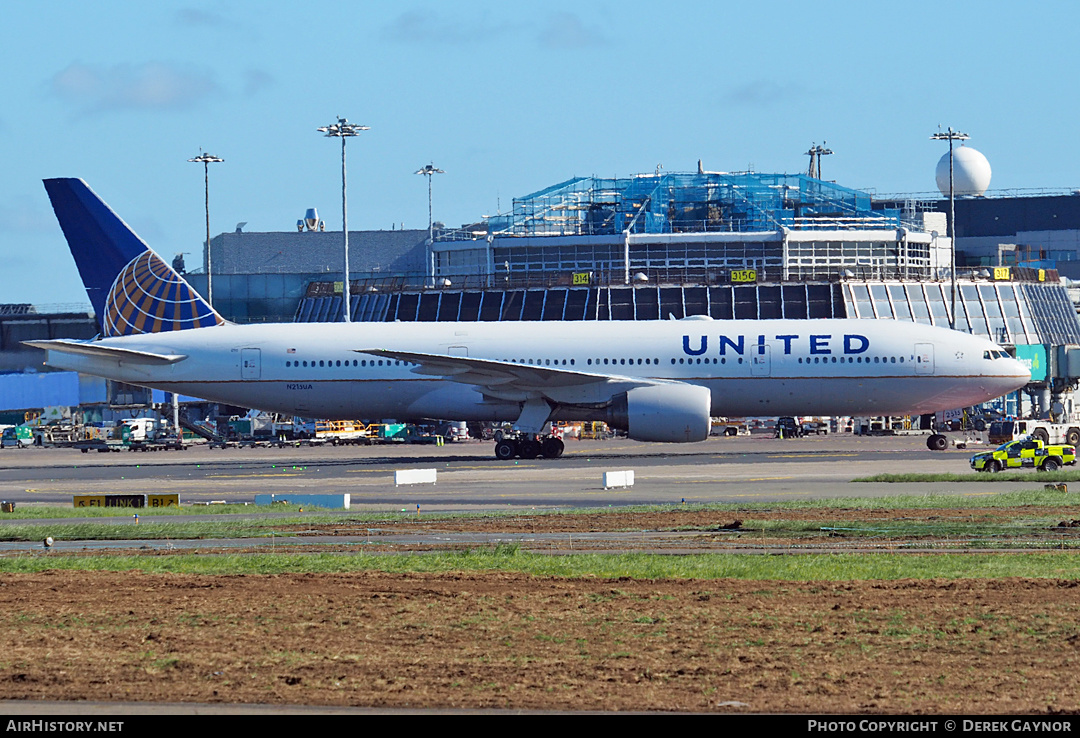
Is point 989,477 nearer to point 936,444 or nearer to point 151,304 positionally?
point 936,444

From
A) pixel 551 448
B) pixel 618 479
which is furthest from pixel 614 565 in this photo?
pixel 551 448

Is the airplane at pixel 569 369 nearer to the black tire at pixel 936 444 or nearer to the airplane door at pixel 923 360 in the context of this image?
the airplane door at pixel 923 360

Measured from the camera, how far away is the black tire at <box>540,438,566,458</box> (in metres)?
57.9

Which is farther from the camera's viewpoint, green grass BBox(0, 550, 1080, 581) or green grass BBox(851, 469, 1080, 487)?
green grass BBox(851, 469, 1080, 487)

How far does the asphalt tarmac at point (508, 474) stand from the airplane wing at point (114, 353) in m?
4.41

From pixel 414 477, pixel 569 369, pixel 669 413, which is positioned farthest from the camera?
pixel 569 369

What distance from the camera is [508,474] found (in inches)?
1898

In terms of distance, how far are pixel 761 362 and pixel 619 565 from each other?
32889 mm

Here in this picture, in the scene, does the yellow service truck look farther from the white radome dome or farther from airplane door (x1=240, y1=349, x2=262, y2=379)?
the white radome dome

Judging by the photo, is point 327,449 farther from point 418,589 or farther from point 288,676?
point 288,676

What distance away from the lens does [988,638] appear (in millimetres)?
16625

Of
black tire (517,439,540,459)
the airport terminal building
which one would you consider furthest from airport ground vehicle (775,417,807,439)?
black tire (517,439,540,459)

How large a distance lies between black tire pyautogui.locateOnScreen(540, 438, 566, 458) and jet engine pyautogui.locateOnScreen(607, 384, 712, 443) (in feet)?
14.6

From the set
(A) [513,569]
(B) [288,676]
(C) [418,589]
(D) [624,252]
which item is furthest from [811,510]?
(D) [624,252]
